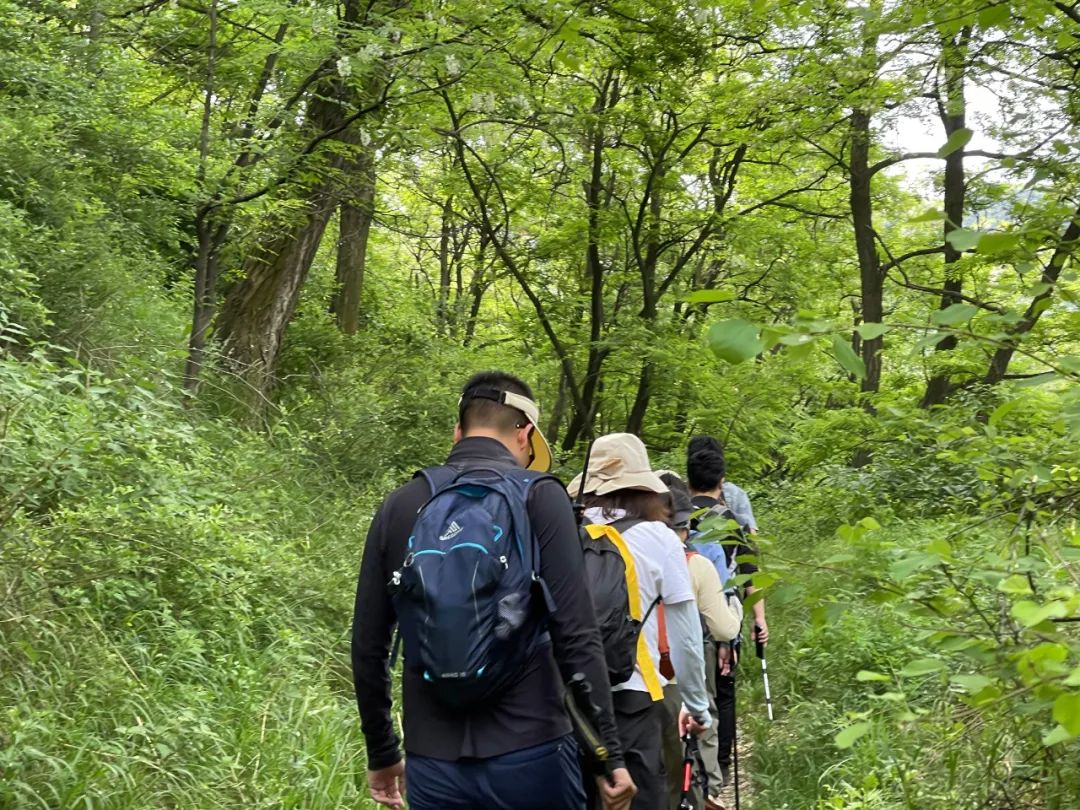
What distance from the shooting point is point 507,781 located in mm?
2713

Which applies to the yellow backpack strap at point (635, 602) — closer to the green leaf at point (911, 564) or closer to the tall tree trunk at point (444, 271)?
the green leaf at point (911, 564)

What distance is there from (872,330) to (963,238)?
1.13ft

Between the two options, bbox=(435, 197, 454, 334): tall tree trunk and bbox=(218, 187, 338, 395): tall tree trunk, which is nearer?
bbox=(218, 187, 338, 395): tall tree trunk

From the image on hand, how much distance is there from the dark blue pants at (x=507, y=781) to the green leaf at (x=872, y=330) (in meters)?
1.43

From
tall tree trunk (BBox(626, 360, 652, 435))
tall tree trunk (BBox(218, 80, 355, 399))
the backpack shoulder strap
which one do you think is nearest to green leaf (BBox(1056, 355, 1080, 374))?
the backpack shoulder strap

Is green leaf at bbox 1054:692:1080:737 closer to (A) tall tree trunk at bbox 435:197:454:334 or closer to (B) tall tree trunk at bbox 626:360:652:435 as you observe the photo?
(B) tall tree trunk at bbox 626:360:652:435

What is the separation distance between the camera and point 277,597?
6.37 meters

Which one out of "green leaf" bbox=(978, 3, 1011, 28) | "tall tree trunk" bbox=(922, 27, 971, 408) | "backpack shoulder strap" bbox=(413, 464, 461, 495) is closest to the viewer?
"backpack shoulder strap" bbox=(413, 464, 461, 495)

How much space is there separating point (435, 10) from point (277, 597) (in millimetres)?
5610

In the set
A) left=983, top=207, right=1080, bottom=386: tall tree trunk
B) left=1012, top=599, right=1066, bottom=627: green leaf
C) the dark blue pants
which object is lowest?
the dark blue pants

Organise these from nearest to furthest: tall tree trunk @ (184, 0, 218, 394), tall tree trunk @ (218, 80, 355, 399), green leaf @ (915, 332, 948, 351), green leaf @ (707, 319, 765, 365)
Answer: green leaf @ (707, 319, 765, 365) → green leaf @ (915, 332, 948, 351) → tall tree trunk @ (184, 0, 218, 394) → tall tree trunk @ (218, 80, 355, 399)

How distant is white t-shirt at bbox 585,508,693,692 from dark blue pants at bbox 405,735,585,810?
1.09 meters

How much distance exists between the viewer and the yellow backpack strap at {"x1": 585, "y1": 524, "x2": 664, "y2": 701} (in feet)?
11.8

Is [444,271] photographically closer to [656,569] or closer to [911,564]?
[656,569]
